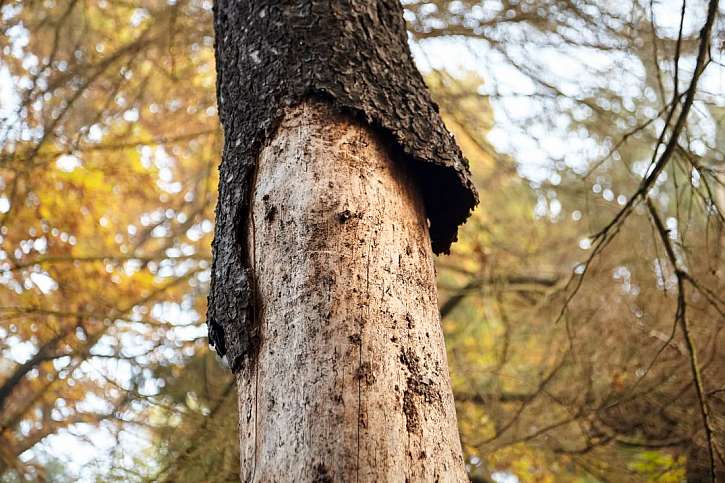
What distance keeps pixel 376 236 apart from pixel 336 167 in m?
0.17

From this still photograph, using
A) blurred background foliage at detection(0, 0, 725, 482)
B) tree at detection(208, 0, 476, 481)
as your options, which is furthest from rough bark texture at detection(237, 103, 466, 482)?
blurred background foliage at detection(0, 0, 725, 482)

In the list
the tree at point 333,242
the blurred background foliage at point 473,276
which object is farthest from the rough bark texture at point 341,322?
the blurred background foliage at point 473,276

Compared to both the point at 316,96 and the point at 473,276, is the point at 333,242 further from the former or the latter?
the point at 473,276

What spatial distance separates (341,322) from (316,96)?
0.55m

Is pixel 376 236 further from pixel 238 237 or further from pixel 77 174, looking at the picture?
pixel 77 174

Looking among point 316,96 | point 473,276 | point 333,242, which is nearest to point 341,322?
point 333,242

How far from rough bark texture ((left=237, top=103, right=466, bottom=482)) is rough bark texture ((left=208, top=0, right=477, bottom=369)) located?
4 centimetres

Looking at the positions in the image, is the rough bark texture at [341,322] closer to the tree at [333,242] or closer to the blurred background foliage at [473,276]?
the tree at [333,242]

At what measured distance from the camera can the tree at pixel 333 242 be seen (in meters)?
1.01

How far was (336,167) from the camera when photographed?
1.27 metres

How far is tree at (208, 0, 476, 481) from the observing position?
1006 millimetres

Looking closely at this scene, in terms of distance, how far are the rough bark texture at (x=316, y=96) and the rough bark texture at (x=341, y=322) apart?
0.13 ft

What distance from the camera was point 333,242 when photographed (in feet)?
3.81

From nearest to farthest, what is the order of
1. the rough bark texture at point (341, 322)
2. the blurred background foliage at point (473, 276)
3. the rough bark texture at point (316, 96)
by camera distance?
the rough bark texture at point (341, 322)
the rough bark texture at point (316, 96)
the blurred background foliage at point (473, 276)
